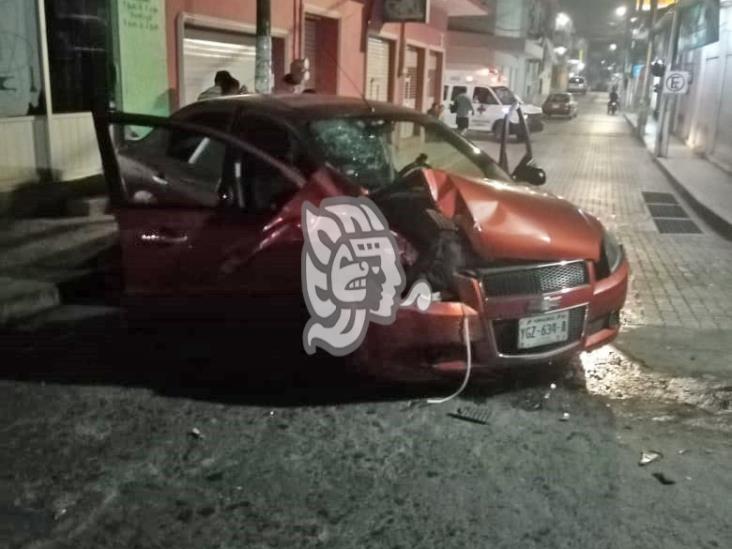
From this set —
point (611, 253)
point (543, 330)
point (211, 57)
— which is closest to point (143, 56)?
point (211, 57)

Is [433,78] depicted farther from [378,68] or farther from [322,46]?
[322,46]

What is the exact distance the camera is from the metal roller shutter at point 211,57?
11250 millimetres

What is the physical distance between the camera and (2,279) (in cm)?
605

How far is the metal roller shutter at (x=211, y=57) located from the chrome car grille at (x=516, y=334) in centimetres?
796

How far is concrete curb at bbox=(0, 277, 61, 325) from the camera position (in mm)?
5648

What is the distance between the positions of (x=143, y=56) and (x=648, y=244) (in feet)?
22.1

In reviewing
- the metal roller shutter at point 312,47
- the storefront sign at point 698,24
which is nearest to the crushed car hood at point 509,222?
the metal roller shutter at point 312,47

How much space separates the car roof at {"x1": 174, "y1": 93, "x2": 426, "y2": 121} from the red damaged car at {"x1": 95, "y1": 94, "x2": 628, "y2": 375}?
0.03 m

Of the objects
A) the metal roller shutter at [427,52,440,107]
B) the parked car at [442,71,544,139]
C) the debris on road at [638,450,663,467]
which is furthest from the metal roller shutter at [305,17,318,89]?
the debris on road at [638,450,663,467]

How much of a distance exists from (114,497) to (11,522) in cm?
41

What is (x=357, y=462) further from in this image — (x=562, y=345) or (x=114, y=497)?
(x=562, y=345)

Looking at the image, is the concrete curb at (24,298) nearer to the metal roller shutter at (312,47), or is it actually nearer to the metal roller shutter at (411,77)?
the metal roller shutter at (312,47)

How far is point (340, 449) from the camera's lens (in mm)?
3922

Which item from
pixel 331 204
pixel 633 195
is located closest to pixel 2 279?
pixel 331 204
